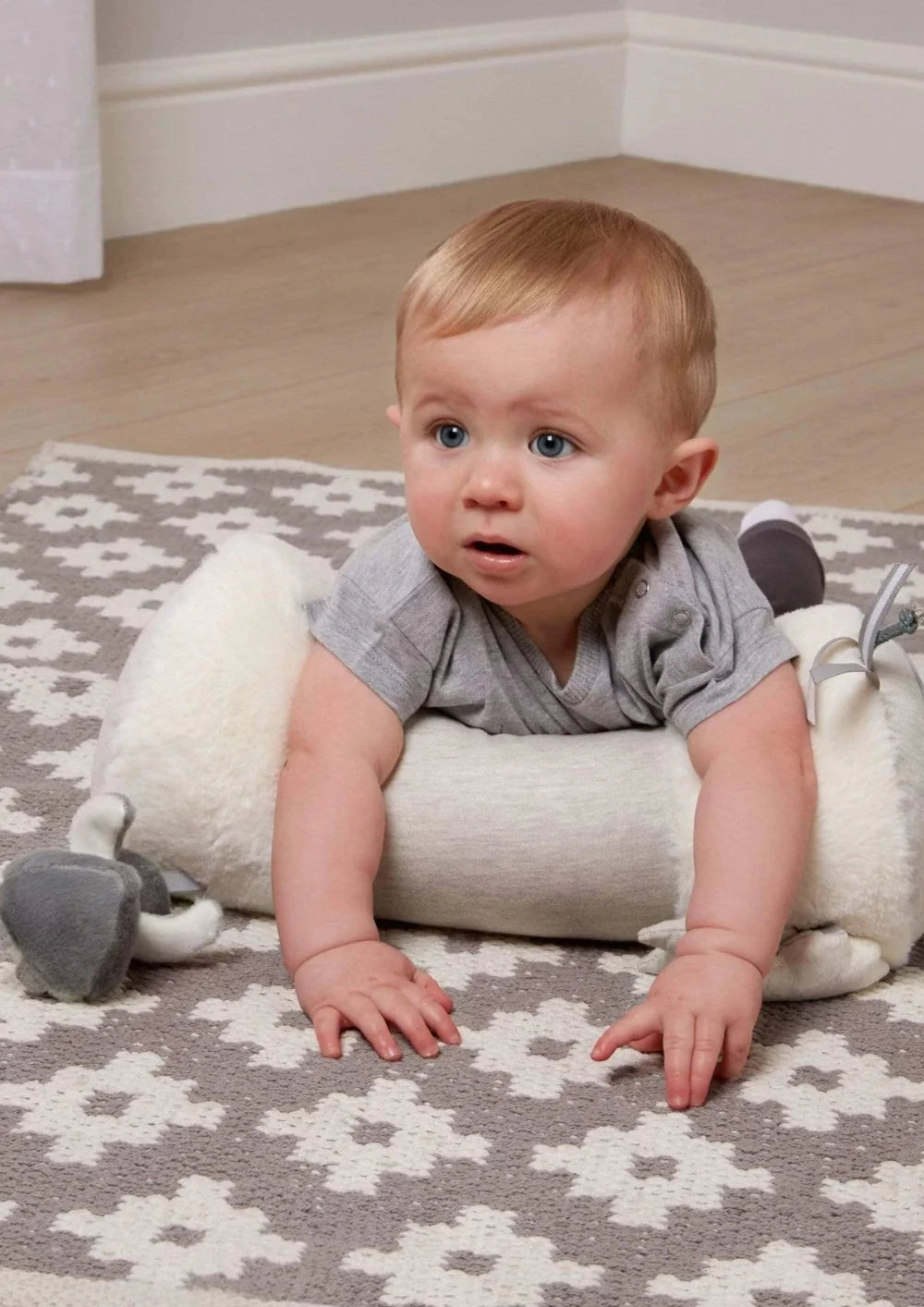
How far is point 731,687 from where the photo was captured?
2.86 ft

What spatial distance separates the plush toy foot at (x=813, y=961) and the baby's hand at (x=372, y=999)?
0.34 feet

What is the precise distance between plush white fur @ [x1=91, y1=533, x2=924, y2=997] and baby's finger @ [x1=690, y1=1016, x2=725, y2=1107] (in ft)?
0.27

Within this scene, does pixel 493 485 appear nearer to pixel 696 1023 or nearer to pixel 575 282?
pixel 575 282

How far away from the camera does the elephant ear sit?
0.78 m

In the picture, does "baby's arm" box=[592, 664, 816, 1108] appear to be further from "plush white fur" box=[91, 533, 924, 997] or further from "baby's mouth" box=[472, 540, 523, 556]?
"baby's mouth" box=[472, 540, 523, 556]

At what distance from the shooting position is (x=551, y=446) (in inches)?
32.6

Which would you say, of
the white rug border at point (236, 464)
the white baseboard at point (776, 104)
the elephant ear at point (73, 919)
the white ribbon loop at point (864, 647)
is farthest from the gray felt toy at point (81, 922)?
the white baseboard at point (776, 104)

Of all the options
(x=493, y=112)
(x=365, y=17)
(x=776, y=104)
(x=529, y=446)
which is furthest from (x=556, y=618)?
(x=776, y=104)

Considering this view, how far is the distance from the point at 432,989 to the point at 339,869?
0.23ft

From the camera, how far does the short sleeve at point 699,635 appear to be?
2.87 ft

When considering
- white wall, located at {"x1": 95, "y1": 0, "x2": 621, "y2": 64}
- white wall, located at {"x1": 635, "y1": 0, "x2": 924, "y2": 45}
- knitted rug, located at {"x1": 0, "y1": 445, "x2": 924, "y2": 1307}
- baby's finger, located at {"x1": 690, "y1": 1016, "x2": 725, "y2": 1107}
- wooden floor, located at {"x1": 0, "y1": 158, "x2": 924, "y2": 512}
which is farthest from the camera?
white wall, located at {"x1": 635, "y1": 0, "x2": 924, "y2": 45}

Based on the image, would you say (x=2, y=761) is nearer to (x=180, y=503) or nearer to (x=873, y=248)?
(x=180, y=503)

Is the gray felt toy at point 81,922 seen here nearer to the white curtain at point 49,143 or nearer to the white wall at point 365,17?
the white curtain at point 49,143

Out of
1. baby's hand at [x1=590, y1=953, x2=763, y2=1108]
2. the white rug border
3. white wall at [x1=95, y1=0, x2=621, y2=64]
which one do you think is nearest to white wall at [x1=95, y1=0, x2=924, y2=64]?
white wall at [x1=95, y1=0, x2=621, y2=64]
